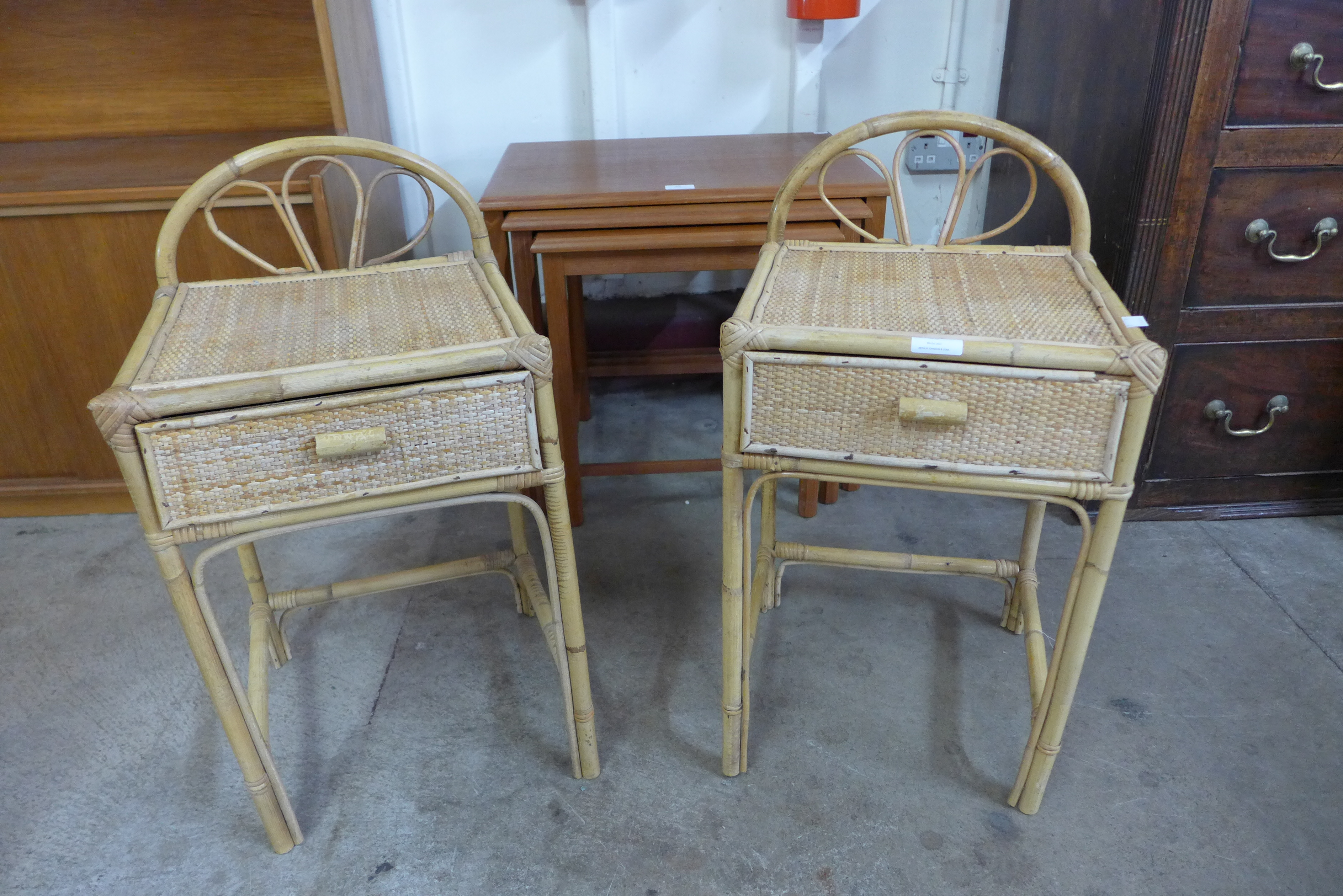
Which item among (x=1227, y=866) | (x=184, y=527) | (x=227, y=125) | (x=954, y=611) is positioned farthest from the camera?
(x=227, y=125)

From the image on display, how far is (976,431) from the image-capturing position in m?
1.00

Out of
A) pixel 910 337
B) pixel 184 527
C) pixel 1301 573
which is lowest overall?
pixel 1301 573

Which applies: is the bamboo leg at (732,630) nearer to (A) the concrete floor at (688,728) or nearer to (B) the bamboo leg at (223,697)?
(A) the concrete floor at (688,728)

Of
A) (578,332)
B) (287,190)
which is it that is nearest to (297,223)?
(287,190)

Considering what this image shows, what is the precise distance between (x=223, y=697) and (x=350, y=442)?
382 millimetres

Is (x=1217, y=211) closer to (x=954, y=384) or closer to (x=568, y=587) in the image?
(x=954, y=384)

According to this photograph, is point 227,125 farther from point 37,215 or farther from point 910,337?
point 910,337

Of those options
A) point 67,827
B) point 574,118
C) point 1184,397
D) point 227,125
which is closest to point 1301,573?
point 1184,397

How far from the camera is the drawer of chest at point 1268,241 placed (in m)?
1.57

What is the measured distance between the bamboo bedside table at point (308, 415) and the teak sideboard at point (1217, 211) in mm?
1131

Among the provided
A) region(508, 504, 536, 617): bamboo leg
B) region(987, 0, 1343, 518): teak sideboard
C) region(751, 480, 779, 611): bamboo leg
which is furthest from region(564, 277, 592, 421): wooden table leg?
region(987, 0, 1343, 518): teak sideboard

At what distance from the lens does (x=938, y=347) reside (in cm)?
97

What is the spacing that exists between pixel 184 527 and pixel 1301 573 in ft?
5.98

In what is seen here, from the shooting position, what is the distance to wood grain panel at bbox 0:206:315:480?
1675 millimetres
